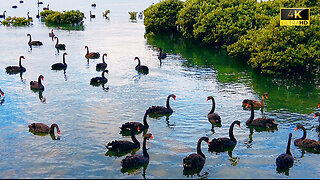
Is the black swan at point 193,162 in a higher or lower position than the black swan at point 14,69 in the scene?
lower

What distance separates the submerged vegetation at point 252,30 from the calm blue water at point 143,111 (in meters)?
1.56

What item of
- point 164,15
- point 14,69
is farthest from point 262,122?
point 164,15

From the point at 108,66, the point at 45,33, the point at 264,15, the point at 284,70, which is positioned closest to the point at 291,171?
the point at 284,70

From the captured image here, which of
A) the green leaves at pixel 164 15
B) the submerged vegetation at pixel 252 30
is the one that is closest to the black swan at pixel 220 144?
the submerged vegetation at pixel 252 30

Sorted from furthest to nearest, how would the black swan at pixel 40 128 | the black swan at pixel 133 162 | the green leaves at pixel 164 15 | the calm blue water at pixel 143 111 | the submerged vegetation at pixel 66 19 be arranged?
the submerged vegetation at pixel 66 19 → the green leaves at pixel 164 15 → the black swan at pixel 40 128 → the calm blue water at pixel 143 111 → the black swan at pixel 133 162

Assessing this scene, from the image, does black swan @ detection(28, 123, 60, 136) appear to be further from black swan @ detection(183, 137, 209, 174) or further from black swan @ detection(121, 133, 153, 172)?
black swan @ detection(183, 137, 209, 174)

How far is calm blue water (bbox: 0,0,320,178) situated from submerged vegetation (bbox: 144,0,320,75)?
156 cm

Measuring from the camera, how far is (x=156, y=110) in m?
19.1

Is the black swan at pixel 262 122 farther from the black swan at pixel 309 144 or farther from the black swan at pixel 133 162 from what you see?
the black swan at pixel 133 162

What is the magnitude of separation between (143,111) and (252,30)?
17.0 m

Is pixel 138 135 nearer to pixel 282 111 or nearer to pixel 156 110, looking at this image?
pixel 156 110

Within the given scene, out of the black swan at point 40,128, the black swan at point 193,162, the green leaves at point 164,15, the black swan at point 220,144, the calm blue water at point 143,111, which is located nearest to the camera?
the black swan at point 193,162

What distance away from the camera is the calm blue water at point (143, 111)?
13.8 metres

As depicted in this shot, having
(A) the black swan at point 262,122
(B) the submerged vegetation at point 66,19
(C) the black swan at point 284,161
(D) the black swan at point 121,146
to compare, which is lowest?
(C) the black swan at point 284,161
